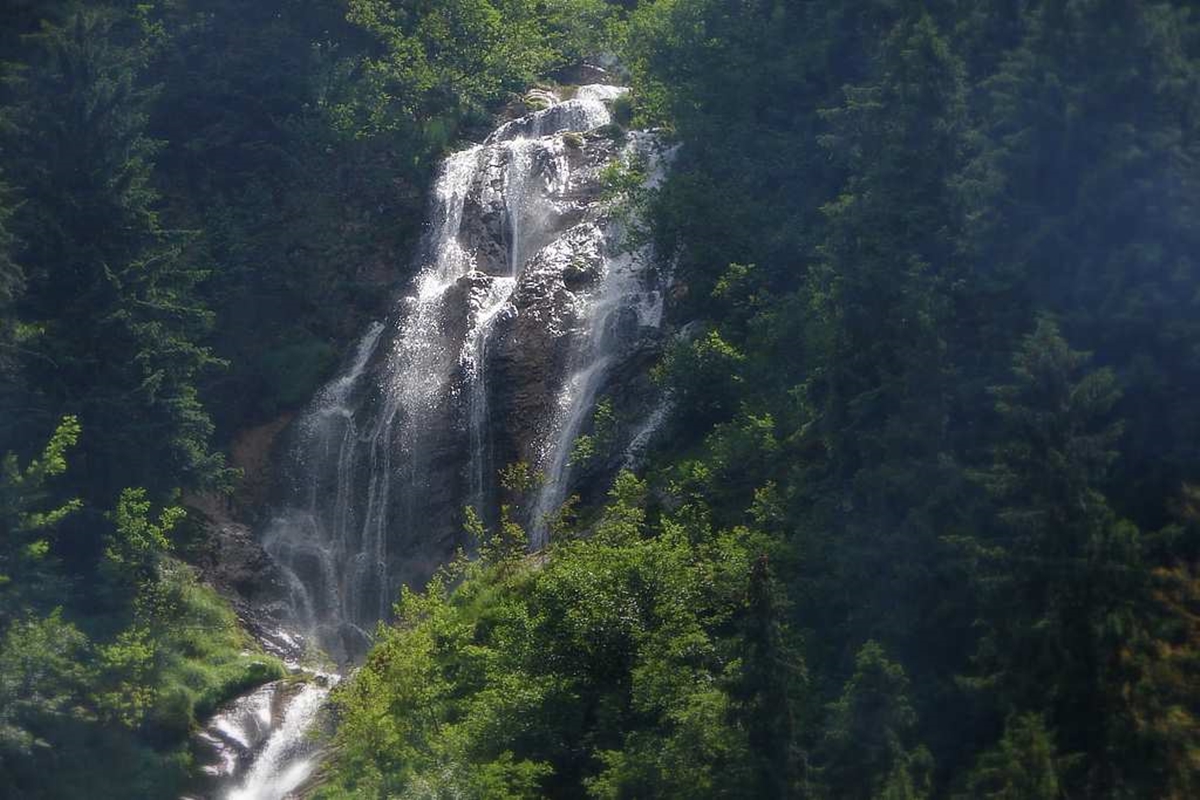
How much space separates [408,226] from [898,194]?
20197 mm

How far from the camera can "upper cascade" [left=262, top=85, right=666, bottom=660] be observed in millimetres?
31188

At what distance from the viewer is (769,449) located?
77.5 feet

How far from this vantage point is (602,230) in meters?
34.6

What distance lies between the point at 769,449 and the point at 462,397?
11.1 metres

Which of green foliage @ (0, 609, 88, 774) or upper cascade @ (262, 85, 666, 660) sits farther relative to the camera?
upper cascade @ (262, 85, 666, 660)

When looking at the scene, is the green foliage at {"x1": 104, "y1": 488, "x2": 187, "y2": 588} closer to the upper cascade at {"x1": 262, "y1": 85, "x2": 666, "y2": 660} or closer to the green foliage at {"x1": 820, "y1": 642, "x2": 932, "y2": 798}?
the upper cascade at {"x1": 262, "y1": 85, "x2": 666, "y2": 660}

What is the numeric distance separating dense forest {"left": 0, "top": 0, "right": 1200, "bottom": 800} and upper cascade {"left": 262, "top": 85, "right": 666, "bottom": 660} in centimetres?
140

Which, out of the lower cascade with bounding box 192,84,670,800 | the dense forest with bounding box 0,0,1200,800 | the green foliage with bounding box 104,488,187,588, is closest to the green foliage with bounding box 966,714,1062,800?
the dense forest with bounding box 0,0,1200,800

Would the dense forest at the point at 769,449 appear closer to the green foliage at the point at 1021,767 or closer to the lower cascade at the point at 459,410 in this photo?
the green foliage at the point at 1021,767

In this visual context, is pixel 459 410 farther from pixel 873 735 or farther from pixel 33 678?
pixel 873 735

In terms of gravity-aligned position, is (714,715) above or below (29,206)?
below

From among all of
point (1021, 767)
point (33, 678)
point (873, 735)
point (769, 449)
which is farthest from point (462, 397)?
point (1021, 767)

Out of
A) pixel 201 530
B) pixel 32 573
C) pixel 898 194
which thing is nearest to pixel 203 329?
pixel 201 530

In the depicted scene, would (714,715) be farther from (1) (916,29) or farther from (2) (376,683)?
(1) (916,29)
